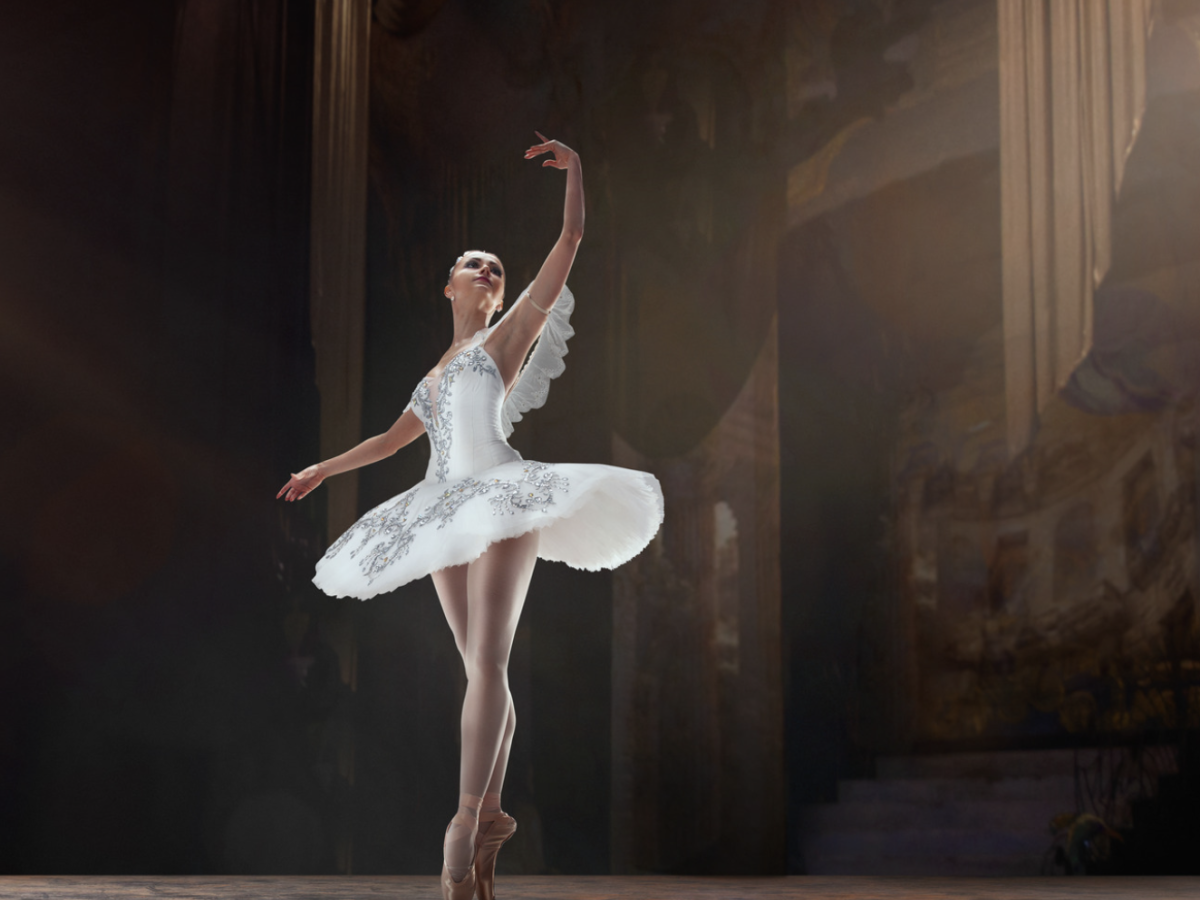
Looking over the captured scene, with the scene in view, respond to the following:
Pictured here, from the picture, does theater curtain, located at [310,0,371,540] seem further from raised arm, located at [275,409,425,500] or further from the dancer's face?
the dancer's face

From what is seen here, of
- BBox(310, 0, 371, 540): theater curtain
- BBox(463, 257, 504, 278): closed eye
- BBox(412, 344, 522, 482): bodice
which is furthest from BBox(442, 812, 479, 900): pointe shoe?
BBox(310, 0, 371, 540): theater curtain

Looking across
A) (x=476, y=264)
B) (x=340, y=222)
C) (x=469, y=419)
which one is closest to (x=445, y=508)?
(x=469, y=419)

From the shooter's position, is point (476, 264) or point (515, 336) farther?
point (476, 264)

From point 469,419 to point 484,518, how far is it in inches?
12.5

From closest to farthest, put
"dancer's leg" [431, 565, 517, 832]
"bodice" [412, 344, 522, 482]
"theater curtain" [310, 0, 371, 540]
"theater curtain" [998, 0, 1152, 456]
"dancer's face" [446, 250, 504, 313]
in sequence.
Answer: "dancer's leg" [431, 565, 517, 832] < "bodice" [412, 344, 522, 482] < "dancer's face" [446, 250, 504, 313] < "theater curtain" [998, 0, 1152, 456] < "theater curtain" [310, 0, 371, 540]

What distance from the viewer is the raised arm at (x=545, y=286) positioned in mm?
2328

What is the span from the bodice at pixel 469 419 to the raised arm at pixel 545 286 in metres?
0.04

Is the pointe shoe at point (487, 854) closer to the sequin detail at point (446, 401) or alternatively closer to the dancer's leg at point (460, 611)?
the dancer's leg at point (460, 611)

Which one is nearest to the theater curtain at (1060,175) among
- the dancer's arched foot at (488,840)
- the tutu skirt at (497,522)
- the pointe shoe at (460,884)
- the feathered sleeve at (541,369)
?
the feathered sleeve at (541,369)

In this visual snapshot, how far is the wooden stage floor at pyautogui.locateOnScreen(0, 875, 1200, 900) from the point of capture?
2666 mm

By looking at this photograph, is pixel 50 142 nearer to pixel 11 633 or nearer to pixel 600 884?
pixel 11 633

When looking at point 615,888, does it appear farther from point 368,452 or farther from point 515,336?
point 515,336

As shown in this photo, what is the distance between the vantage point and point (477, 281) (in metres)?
2.54

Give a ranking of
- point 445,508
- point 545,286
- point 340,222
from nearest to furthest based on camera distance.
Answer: point 445,508, point 545,286, point 340,222
